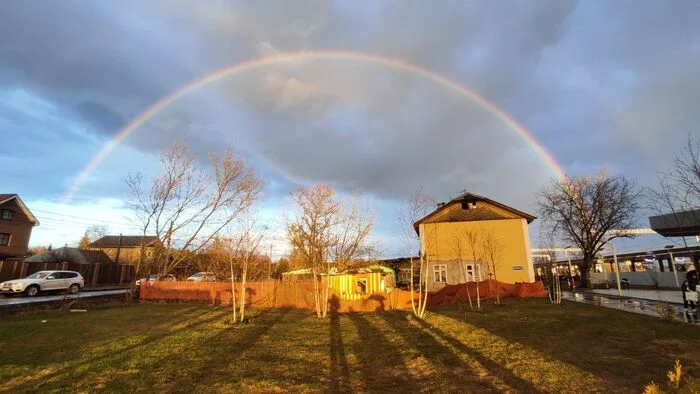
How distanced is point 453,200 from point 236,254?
1983cm

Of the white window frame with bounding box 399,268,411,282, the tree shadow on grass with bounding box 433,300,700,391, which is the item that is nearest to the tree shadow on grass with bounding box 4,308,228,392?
the tree shadow on grass with bounding box 433,300,700,391

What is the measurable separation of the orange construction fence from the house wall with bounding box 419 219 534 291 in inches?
211

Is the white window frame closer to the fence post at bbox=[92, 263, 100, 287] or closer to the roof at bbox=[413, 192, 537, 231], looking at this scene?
the roof at bbox=[413, 192, 537, 231]

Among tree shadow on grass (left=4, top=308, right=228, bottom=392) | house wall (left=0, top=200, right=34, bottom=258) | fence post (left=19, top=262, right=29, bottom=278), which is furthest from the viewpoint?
house wall (left=0, top=200, right=34, bottom=258)

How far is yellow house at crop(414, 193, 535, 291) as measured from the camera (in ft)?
99.8

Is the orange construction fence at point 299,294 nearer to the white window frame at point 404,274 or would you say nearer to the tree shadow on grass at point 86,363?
the tree shadow on grass at point 86,363

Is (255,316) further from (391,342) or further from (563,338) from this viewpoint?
(563,338)

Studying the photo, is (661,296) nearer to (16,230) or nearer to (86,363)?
(86,363)

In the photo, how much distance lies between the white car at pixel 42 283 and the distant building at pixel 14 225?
25.8m

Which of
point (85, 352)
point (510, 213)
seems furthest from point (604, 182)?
point (85, 352)

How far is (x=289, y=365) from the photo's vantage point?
7.63 meters

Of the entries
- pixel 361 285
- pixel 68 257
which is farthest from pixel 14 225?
pixel 361 285

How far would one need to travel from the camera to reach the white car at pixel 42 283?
76.5 feet

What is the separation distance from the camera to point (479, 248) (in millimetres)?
31250
